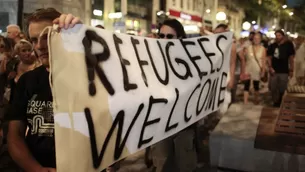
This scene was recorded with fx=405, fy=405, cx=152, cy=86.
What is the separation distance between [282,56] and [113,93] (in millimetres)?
7659

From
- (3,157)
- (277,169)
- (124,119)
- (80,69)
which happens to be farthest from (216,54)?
(3,157)

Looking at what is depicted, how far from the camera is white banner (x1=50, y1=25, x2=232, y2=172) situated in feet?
6.81

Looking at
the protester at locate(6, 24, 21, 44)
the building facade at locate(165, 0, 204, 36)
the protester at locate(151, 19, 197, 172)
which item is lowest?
the protester at locate(151, 19, 197, 172)

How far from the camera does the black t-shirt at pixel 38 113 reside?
2.28 m

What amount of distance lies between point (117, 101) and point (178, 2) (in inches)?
1306

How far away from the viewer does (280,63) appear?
9367 mm

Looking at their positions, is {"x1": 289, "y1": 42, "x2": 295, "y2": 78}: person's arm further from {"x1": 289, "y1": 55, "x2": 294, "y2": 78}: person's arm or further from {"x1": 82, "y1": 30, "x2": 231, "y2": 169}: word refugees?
{"x1": 82, "y1": 30, "x2": 231, "y2": 169}: word refugees

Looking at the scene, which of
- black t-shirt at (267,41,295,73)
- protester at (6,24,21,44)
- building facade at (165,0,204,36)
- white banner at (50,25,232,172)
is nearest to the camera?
white banner at (50,25,232,172)

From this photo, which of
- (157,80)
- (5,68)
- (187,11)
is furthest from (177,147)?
(187,11)

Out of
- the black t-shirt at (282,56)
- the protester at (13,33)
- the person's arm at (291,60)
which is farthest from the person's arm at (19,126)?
the person's arm at (291,60)

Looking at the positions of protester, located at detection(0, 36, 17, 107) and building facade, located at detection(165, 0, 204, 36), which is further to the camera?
building facade, located at detection(165, 0, 204, 36)

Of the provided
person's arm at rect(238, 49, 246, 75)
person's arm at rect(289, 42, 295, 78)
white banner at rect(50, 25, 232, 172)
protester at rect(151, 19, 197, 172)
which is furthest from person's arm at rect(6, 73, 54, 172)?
person's arm at rect(289, 42, 295, 78)

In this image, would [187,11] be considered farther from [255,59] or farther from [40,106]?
[40,106]

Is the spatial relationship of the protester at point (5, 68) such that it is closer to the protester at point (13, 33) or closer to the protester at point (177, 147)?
the protester at point (13, 33)
